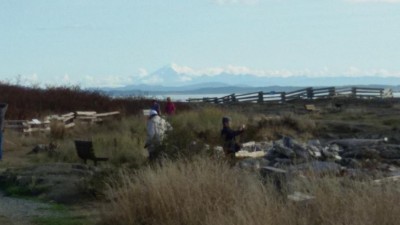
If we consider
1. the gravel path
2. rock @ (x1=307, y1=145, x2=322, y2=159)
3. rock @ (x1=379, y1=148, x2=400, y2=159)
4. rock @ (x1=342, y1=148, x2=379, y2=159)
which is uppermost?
the gravel path

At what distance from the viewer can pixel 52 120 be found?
34156 mm

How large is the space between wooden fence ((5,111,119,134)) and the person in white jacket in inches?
545

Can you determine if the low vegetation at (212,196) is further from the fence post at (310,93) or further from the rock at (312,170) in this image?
the fence post at (310,93)

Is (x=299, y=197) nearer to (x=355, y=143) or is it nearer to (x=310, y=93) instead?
(x=355, y=143)

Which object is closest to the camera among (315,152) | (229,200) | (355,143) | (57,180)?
(229,200)

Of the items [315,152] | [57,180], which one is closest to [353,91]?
[315,152]

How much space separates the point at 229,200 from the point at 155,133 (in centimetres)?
769

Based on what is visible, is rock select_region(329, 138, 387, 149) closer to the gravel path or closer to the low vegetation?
the low vegetation

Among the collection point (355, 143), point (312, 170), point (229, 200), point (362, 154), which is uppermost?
point (312, 170)

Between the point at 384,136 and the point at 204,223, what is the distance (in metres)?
26.1

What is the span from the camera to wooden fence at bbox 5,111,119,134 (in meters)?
32.7

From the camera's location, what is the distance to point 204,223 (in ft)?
32.5

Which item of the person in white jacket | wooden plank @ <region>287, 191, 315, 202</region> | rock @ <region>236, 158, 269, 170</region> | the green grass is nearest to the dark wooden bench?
the person in white jacket

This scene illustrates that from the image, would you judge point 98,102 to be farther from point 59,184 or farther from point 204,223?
point 204,223
